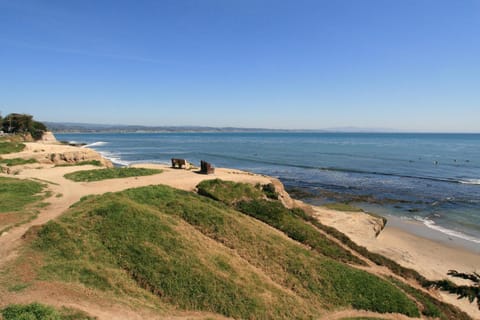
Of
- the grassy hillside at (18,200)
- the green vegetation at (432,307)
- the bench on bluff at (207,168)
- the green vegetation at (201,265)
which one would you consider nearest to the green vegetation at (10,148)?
the grassy hillside at (18,200)

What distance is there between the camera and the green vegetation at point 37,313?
272 inches

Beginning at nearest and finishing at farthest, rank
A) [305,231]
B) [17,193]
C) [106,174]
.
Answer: [305,231] < [17,193] < [106,174]

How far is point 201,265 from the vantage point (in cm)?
1088

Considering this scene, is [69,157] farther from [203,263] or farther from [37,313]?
[37,313]

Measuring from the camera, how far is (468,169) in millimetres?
52656

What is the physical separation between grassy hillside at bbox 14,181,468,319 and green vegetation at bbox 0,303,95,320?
1.51 meters

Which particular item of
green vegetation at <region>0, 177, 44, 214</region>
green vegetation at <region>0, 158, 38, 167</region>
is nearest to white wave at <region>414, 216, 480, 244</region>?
green vegetation at <region>0, 177, 44, 214</region>

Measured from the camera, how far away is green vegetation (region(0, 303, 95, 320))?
22.7 ft

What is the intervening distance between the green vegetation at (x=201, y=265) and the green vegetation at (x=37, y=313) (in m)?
1.60

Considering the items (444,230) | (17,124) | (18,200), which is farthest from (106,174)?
(17,124)

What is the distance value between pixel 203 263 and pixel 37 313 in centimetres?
527

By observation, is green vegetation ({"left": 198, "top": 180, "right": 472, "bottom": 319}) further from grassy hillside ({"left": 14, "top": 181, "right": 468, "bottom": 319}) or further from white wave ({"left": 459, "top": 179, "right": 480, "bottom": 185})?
white wave ({"left": 459, "top": 179, "right": 480, "bottom": 185})

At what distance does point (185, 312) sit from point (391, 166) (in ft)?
183

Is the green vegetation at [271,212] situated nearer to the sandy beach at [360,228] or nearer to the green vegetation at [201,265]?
the green vegetation at [201,265]
